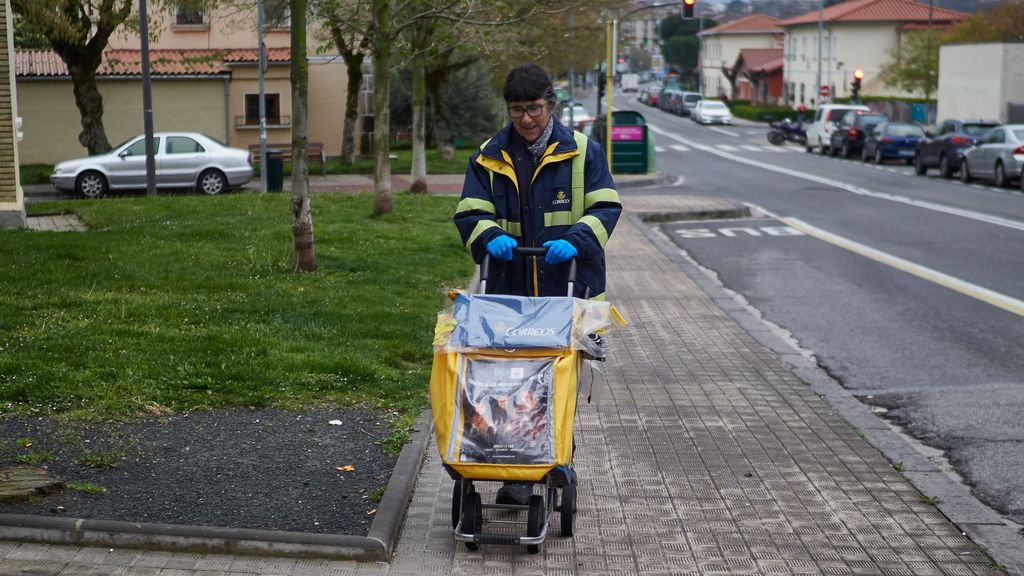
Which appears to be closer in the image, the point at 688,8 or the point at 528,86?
the point at 528,86

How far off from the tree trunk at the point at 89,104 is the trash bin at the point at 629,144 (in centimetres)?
1333

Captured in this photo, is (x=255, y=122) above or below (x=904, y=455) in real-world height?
above

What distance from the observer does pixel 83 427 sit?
649cm

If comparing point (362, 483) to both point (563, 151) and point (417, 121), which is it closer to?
point (563, 151)

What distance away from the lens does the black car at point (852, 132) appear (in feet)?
143

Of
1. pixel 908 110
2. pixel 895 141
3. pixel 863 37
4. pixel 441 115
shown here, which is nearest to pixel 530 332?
pixel 441 115

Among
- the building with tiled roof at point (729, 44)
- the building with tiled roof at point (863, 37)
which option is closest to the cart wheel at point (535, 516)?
the building with tiled roof at point (863, 37)

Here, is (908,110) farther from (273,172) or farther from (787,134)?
(273,172)

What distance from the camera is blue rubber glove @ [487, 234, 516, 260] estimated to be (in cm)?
509

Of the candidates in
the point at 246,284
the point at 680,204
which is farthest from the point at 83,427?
the point at 680,204

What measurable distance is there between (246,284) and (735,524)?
21.9 feet

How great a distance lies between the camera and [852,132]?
43.7m

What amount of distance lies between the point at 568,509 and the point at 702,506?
81 cm

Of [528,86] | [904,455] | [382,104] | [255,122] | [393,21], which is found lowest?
[904,455]
